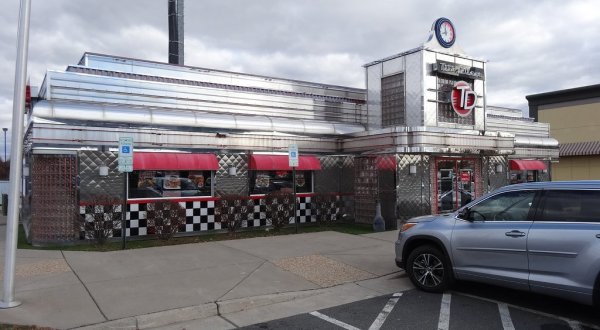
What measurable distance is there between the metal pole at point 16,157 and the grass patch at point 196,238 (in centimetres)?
401

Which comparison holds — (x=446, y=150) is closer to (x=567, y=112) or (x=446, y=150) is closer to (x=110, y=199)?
(x=110, y=199)

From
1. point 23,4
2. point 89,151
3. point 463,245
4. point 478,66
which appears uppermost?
point 478,66

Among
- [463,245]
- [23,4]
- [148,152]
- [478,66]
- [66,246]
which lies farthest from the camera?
[478,66]

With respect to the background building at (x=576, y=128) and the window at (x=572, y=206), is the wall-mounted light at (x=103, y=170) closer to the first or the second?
the window at (x=572, y=206)

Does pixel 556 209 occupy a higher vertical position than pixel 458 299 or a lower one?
higher

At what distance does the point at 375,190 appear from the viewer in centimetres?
1398

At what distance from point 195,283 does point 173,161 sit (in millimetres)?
5121

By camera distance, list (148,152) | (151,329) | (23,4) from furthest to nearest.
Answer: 1. (148,152)
2. (23,4)
3. (151,329)

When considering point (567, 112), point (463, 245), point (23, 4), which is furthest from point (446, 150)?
point (567, 112)

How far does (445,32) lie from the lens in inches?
601

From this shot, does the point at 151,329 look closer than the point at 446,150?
Yes

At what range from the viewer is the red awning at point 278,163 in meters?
13.1

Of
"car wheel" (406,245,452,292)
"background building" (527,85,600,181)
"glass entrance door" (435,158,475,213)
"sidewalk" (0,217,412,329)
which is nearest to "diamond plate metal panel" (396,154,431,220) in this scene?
"glass entrance door" (435,158,475,213)

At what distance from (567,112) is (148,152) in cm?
2956
